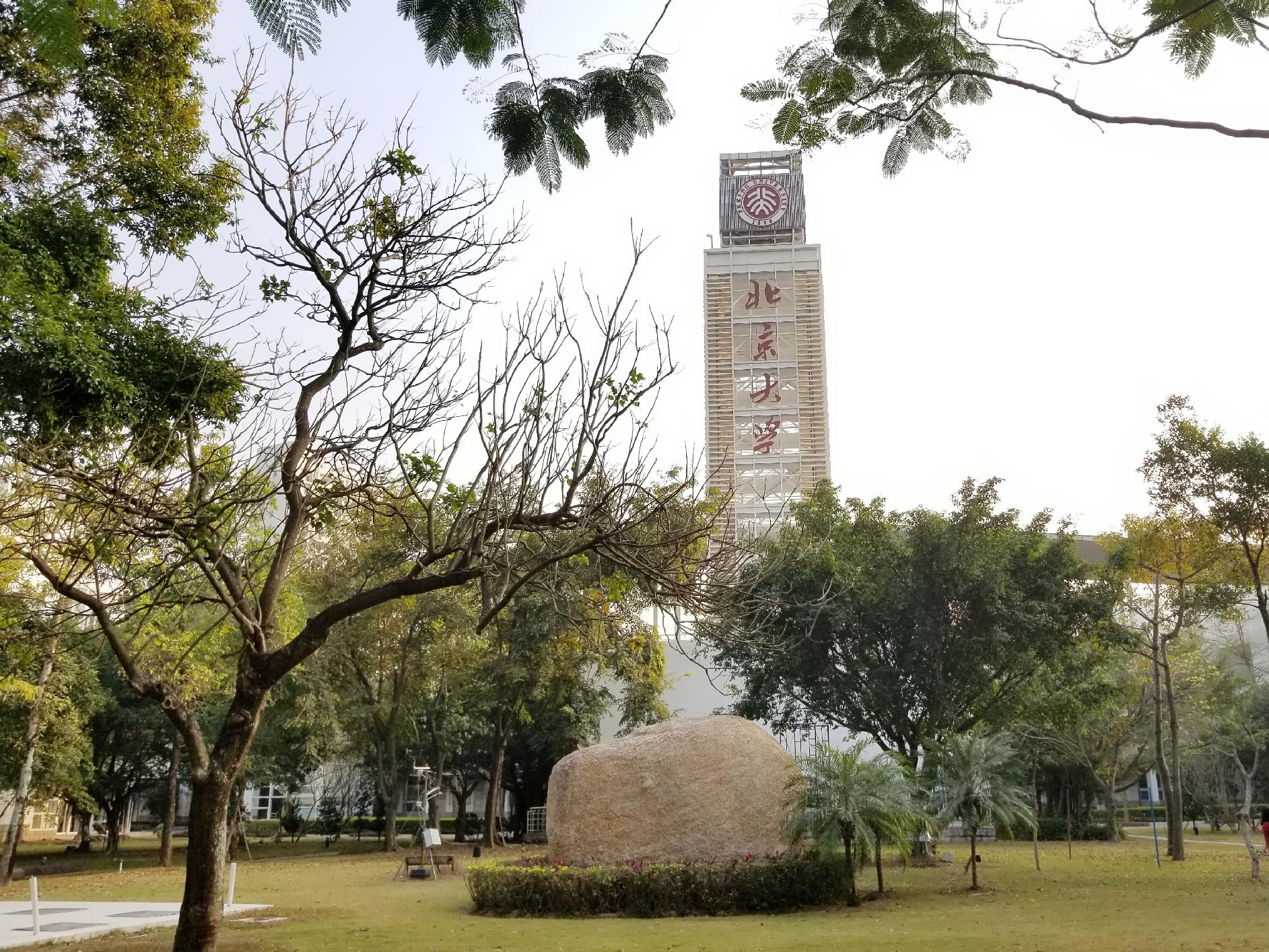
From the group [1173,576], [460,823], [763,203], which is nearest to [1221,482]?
[1173,576]

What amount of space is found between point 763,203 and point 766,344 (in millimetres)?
8982

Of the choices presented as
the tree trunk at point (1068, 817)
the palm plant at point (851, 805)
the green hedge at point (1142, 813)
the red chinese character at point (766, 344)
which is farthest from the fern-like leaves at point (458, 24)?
the red chinese character at point (766, 344)

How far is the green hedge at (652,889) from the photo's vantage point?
13.1 metres

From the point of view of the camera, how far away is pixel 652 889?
13117mm

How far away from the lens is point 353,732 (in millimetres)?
31078

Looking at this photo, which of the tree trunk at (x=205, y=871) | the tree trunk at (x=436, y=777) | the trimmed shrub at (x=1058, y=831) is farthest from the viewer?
the trimmed shrub at (x=1058, y=831)

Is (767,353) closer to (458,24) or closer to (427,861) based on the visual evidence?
(427,861)

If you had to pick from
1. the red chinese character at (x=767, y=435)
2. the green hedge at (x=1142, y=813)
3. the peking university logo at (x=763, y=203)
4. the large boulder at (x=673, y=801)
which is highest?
the peking university logo at (x=763, y=203)

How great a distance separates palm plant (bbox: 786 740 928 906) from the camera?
1332cm

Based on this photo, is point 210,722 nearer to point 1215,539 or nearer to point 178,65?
point 178,65

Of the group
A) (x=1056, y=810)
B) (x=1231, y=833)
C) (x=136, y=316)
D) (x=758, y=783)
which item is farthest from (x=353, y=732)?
(x=1231, y=833)

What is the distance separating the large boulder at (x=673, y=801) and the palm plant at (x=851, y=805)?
96 centimetres

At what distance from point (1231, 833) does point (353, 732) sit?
99.3 feet

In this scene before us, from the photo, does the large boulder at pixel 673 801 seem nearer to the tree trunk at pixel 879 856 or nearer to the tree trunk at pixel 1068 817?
the tree trunk at pixel 879 856
